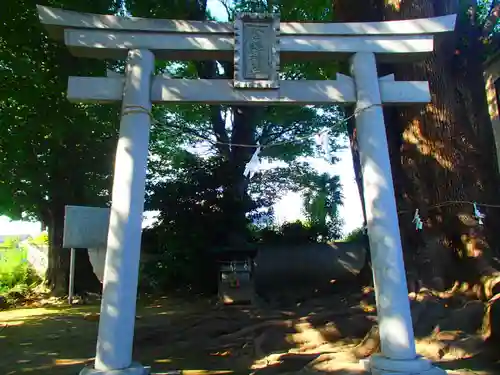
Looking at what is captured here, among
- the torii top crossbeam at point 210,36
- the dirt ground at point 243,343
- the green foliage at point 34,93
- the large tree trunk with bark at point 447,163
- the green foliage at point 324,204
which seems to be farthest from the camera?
the green foliage at point 324,204

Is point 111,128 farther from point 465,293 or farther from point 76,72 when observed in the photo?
point 465,293

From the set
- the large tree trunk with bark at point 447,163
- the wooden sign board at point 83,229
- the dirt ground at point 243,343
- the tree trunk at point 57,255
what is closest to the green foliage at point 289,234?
the dirt ground at point 243,343

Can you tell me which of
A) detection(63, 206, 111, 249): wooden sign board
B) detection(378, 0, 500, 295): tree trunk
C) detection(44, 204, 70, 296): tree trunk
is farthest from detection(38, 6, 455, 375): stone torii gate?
detection(44, 204, 70, 296): tree trunk

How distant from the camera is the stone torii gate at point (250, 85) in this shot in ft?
12.7

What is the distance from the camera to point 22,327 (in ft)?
27.9

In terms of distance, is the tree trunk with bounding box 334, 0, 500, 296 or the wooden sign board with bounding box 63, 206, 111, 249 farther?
the tree trunk with bounding box 334, 0, 500, 296

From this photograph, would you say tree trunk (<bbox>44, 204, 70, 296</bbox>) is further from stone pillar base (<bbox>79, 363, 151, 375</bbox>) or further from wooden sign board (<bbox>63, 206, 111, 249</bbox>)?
stone pillar base (<bbox>79, 363, 151, 375</bbox>)

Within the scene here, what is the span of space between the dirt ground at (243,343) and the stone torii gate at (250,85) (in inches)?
54.4

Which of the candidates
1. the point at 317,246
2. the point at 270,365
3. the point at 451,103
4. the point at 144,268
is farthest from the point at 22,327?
the point at 451,103

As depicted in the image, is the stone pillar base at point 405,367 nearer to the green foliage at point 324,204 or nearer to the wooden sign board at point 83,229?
the wooden sign board at point 83,229

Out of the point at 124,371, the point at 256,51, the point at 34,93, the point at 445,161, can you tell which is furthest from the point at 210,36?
the point at 34,93

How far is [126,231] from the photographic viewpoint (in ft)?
12.6

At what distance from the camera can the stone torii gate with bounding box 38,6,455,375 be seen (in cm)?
386

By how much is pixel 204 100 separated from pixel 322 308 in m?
4.78
